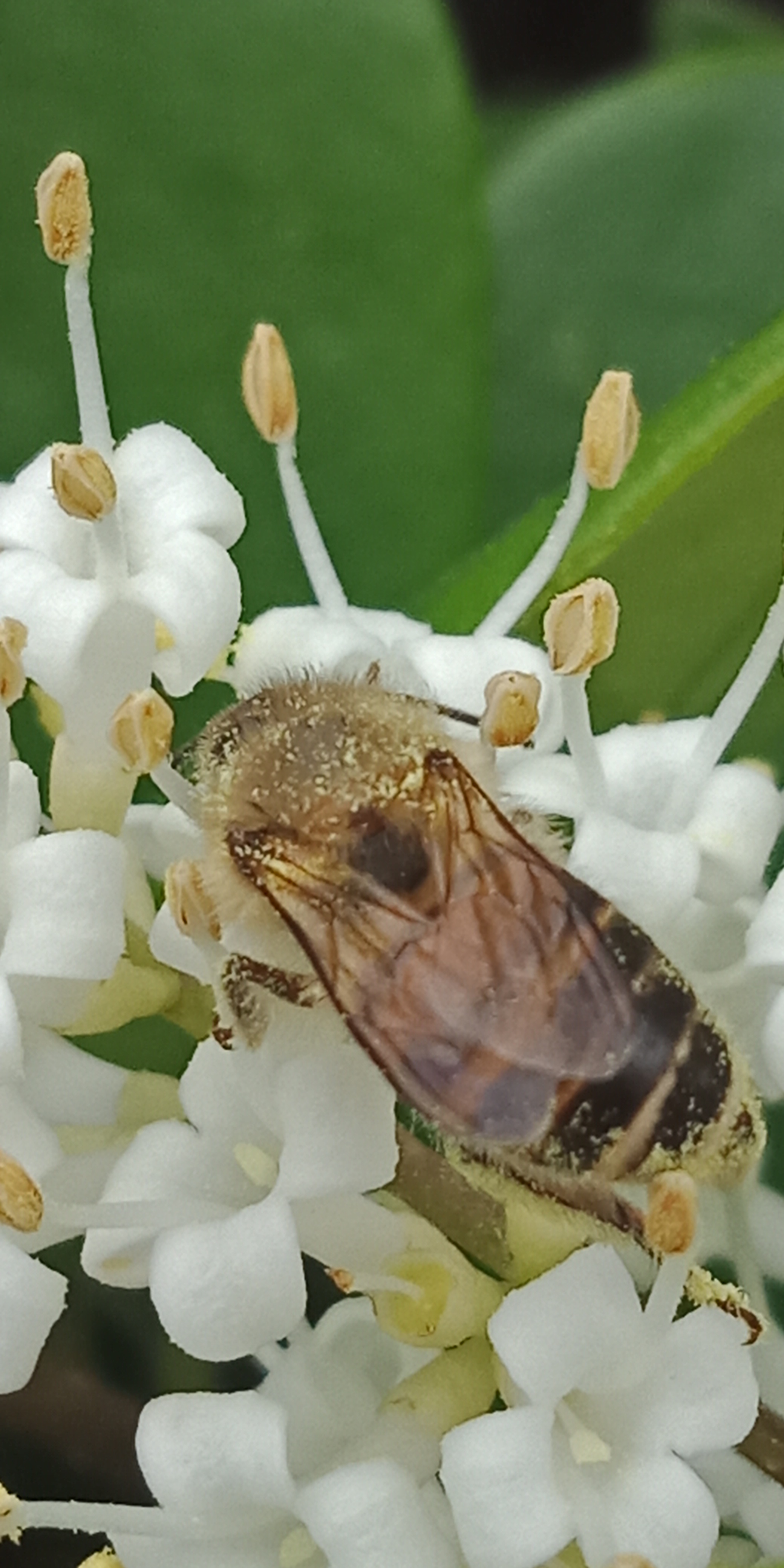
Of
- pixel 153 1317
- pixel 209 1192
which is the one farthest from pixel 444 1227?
pixel 153 1317

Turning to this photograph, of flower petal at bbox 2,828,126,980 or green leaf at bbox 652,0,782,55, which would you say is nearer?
flower petal at bbox 2,828,126,980

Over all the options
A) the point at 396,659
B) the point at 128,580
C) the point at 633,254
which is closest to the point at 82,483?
the point at 128,580

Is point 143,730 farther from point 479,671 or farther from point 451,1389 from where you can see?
point 451,1389

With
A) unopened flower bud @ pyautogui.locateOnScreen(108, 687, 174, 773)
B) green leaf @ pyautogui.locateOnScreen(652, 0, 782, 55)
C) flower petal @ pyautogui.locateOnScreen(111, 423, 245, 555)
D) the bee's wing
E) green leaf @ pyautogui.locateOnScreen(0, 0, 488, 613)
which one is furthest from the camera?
green leaf @ pyautogui.locateOnScreen(652, 0, 782, 55)

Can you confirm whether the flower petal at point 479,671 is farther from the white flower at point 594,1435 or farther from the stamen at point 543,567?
the white flower at point 594,1435

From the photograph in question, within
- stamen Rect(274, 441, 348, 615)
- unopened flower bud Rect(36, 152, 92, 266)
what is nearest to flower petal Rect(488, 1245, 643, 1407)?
stamen Rect(274, 441, 348, 615)

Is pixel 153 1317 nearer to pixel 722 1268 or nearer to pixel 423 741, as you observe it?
pixel 722 1268

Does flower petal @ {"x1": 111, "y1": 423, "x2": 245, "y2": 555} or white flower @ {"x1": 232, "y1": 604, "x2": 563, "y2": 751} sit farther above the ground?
flower petal @ {"x1": 111, "y1": 423, "x2": 245, "y2": 555}

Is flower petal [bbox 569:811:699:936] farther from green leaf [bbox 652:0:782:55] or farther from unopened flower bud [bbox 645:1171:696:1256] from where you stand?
green leaf [bbox 652:0:782:55]
